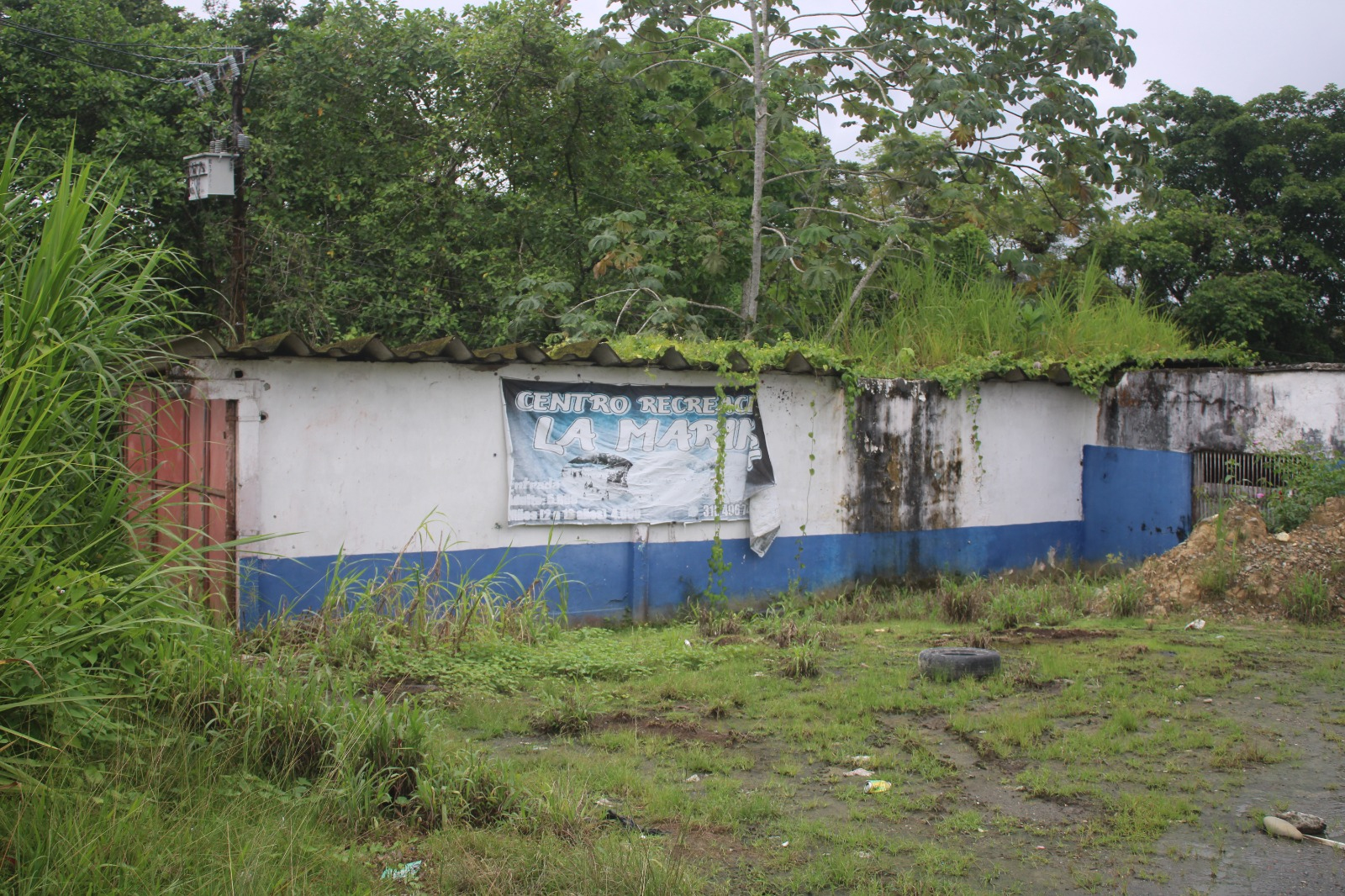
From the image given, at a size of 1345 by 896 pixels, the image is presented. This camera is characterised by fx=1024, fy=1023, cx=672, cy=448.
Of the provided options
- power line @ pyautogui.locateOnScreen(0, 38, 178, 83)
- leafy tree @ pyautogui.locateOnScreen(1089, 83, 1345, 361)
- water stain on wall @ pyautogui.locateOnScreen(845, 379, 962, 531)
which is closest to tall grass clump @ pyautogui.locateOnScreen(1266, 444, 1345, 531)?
water stain on wall @ pyautogui.locateOnScreen(845, 379, 962, 531)

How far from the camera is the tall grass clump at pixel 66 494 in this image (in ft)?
11.9

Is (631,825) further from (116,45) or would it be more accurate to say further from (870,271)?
(116,45)

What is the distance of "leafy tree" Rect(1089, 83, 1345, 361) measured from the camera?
68.3 feet

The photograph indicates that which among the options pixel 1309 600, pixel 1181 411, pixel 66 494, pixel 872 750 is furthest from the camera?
pixel 1181 411

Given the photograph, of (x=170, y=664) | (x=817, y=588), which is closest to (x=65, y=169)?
(x=170, y=664)

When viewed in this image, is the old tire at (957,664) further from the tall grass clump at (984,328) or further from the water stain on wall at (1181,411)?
the water stain on wall at (1181,411)

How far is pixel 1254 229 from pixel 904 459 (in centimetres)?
1596

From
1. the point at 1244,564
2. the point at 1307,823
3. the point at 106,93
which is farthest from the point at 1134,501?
the point at 106,93

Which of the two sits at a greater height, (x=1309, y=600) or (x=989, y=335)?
(x=989, y=335)

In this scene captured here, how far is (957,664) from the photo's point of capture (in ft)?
22.0

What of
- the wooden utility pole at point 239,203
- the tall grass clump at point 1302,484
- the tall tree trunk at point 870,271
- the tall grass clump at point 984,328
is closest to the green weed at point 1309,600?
the tall grass clump at point 1302,484

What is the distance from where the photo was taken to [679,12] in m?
13.2

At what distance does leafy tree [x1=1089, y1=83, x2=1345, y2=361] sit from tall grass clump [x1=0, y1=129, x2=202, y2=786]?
20.0m

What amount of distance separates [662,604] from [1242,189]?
20725 mm
